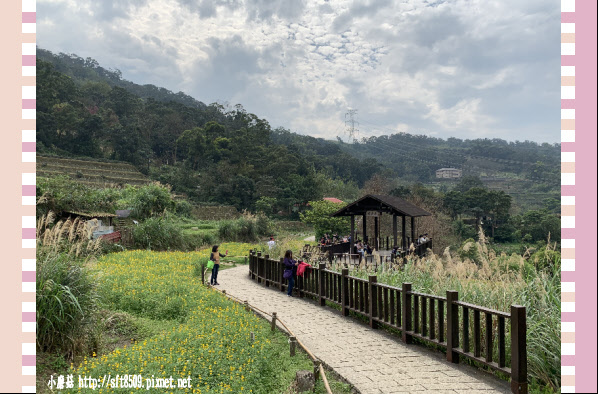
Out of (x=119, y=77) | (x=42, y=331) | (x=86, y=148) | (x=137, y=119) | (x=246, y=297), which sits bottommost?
(x=246, y=297)

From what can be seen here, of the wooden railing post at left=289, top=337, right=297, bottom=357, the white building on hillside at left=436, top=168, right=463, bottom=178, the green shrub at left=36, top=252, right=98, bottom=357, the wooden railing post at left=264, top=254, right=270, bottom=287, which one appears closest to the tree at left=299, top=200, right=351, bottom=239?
the wooden railing post at left=264, top=254, right=270, bottom=287

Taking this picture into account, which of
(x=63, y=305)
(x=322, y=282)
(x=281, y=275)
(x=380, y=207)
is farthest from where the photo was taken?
(x=380, y=207)

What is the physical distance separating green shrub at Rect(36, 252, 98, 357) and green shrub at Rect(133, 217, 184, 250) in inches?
480

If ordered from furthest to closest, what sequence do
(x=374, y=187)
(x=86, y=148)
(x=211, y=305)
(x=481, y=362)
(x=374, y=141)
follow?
1. (x=374, y=141)
2. (x=86, y=148)
3. (x=374, y=187)
4. (x=211, y=305)
5. (x=481, y=362)

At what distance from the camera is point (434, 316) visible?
6.06m

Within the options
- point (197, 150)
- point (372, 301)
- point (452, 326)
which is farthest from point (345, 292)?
point (197, 150)

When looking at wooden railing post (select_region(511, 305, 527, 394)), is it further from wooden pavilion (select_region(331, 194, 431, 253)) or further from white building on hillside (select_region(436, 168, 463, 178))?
white building on hillside (select_region(436, 168, 463, 178))

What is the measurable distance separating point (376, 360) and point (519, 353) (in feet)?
5.70

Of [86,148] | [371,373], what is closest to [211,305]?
[371,373]

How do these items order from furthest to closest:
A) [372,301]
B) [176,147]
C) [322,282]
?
[176,147], [322,282], [372,301]

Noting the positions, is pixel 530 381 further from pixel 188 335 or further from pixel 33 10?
pixel 33 10

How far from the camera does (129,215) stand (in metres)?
20.7

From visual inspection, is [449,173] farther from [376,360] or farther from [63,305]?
[63,305]

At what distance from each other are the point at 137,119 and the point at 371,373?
187ft
